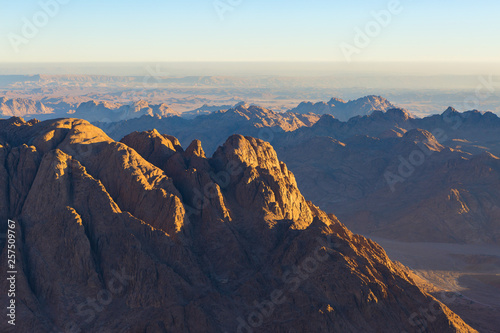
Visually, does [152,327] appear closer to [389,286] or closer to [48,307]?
[48,307]

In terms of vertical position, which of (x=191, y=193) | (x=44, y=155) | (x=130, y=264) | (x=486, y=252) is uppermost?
(x=44, y=155)

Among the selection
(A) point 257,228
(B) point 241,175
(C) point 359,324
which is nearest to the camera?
(C) point 359,324

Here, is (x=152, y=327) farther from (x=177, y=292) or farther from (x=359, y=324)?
(x=359, y=324)

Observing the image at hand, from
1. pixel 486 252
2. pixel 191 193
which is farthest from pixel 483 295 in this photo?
pixel 191 193

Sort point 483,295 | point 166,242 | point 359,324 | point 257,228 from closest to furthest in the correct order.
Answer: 1. point 359,324
2. point 166,242
3. point 257,228
4. point 483,295

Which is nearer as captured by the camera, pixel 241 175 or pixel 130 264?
pixel 130 264

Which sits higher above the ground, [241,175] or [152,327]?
[241,175]

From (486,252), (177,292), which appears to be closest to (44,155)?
(177,292)
